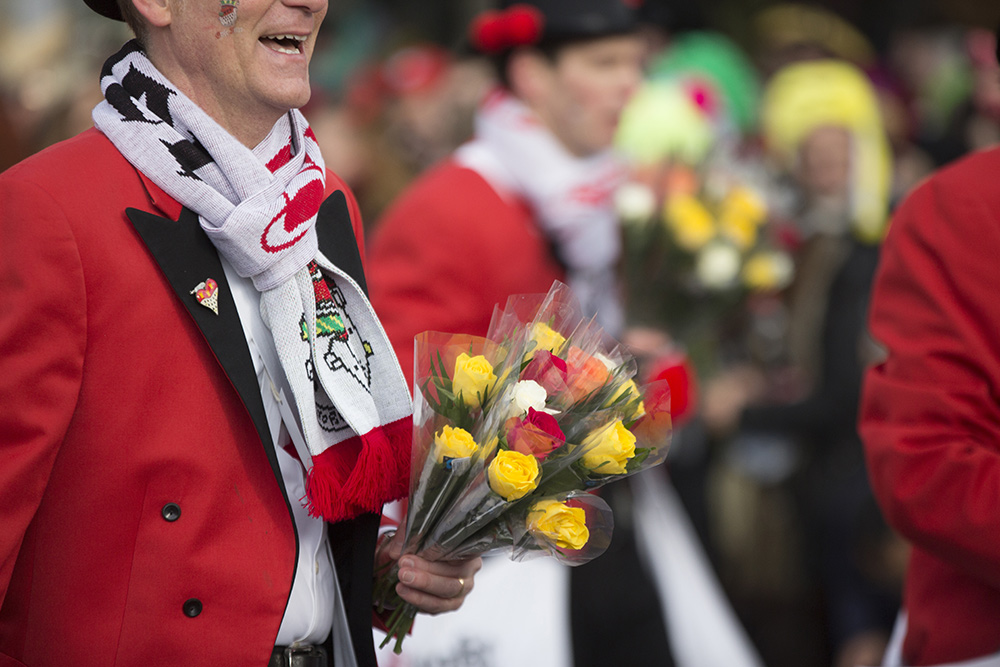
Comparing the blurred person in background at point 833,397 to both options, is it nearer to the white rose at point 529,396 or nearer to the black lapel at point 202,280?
the white rose at point 529,396

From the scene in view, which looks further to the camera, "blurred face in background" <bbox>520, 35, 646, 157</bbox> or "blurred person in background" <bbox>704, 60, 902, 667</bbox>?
"blurred person in background" <bbox>704, 60, 902, 667</bbox>

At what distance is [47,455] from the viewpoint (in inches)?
72.5

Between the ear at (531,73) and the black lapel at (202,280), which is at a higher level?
the black lapel at (202,280)

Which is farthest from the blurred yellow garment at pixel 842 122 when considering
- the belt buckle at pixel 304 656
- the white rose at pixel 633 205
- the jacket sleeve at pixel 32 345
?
the jacket sleeve at pixel 32 345

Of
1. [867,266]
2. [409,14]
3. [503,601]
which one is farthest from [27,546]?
[409,14]

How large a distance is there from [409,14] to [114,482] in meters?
12.7

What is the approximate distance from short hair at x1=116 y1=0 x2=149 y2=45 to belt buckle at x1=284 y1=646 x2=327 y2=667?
45.7 inches

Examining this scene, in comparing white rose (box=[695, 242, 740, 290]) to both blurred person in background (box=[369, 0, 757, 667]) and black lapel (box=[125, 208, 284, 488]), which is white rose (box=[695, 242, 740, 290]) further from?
black lapel (box=[125, 208, 284, 488])

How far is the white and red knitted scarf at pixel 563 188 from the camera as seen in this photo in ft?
14.0

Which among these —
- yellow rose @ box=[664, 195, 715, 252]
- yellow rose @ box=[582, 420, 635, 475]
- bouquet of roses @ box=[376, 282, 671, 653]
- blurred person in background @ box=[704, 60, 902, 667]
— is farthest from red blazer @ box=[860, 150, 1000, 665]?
blurred person in background @ box=[704, 60, 902, 667]

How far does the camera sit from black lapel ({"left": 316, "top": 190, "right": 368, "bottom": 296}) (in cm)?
233

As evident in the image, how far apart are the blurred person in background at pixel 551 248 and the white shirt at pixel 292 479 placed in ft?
5.10

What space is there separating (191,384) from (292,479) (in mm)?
303

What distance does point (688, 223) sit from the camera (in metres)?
4.55
